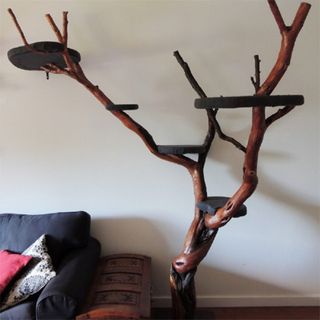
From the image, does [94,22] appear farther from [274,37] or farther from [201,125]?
[274,37]

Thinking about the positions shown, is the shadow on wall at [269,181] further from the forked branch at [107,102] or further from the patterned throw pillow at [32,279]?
the patterned throw pillow at [32,279]

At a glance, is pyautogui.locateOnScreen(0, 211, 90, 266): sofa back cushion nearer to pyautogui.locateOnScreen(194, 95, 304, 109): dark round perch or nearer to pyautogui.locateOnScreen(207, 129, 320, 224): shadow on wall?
pyautogui.locateOnScreen(207, 129, 320, 224): shadow on wall

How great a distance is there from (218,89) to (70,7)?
1156 millimetres

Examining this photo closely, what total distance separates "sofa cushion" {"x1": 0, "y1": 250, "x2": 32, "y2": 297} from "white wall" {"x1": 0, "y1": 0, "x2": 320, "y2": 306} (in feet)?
1.61

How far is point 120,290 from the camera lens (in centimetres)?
171

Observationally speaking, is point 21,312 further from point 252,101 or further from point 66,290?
point 252,101

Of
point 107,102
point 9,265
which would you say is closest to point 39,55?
point 107,102

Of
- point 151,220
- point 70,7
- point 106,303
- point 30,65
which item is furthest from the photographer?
point 151,220

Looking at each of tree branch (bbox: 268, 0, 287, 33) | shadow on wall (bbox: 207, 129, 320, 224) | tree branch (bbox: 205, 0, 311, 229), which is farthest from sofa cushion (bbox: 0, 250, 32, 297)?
tree branch (bbox: 268, 0, 287, 33)

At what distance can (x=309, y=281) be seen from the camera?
233 cm

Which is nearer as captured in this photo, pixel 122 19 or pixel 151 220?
pixel 122 19

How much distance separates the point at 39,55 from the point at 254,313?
7.37ft

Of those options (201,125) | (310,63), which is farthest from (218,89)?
(310,63)

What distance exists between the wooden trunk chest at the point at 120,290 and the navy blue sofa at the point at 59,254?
6 cm
